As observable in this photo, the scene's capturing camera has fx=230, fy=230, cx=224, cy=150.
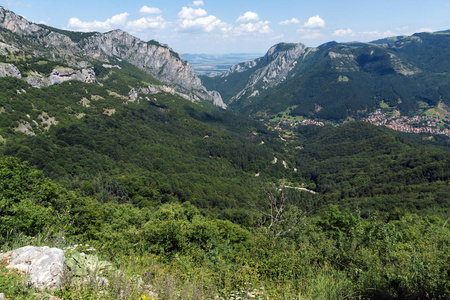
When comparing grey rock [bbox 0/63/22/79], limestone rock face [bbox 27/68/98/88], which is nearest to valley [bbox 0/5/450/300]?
grey rock [bbox 0/63/22/79]

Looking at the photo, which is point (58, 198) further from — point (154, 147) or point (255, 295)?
point (154, 147)

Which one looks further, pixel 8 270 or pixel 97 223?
pixel 97 223

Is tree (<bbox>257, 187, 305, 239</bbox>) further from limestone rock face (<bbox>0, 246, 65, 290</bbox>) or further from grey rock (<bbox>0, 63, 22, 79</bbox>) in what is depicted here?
grey rock (<bbox>0, 63, 22, 79</bbox>)

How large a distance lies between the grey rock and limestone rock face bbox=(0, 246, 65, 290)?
6638 inches

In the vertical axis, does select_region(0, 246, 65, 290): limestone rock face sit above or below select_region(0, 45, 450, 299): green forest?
above

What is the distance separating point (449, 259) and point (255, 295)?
21.3 ft

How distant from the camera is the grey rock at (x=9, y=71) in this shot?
125950 mm

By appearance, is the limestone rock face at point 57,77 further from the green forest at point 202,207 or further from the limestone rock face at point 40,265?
the limestone rock face at point 40,265

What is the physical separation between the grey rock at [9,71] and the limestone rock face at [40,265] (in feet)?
553

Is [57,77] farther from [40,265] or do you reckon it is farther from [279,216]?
[40,265]

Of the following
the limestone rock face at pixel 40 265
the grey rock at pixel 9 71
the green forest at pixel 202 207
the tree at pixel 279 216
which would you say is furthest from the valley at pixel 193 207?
the grey rock at pixel 9 71

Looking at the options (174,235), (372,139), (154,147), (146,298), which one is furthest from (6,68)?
(372,139)

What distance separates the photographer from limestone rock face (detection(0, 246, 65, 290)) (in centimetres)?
606

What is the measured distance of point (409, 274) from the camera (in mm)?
7695
